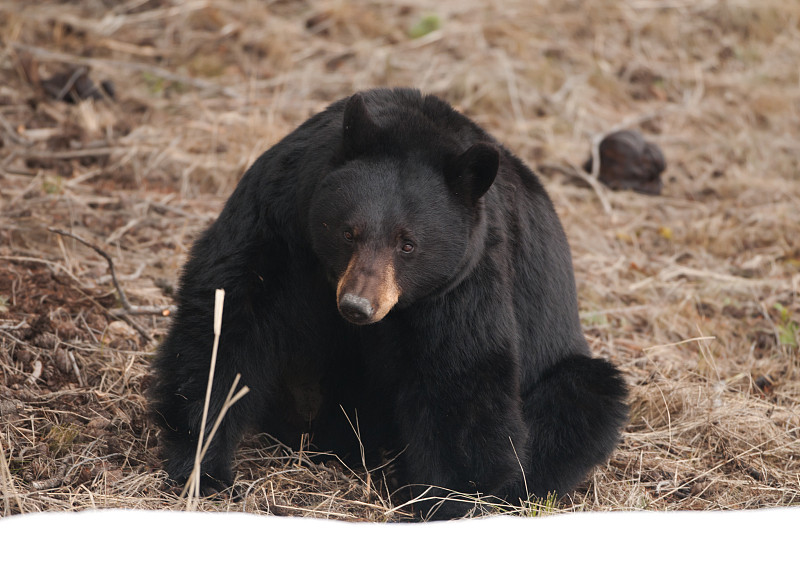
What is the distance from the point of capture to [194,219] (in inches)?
250

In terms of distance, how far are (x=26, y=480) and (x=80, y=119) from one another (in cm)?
439

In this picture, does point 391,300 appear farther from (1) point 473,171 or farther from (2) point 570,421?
(2) point 570,421

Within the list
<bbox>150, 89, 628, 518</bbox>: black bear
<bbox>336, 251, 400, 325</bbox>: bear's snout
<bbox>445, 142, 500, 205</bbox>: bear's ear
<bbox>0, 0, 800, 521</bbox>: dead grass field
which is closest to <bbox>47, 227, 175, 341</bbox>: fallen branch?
<bbox>0, 0, 800, 521</bbox>: dead grass field

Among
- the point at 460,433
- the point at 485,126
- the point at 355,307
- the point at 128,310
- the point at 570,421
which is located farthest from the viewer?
the point at 485,126

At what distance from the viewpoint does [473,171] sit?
358 centimetres

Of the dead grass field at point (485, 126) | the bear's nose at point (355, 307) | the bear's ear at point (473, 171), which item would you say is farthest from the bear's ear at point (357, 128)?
the dead grass field at point (485, 126)

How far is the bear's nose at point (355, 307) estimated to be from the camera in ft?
10.9

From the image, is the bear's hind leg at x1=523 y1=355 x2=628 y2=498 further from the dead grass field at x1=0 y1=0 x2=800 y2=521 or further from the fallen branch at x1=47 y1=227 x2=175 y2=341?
the fallen branch at x1=47 y1=227 x2=175 y2=341

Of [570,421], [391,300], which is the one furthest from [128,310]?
[570,421]

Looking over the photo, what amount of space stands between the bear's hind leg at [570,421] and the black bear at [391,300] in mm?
10

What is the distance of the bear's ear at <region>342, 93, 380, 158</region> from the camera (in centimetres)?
348

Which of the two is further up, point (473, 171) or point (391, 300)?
point (473, 171)

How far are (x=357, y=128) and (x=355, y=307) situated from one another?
71cm

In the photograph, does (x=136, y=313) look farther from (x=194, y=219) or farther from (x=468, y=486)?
(x=468, y=486)
